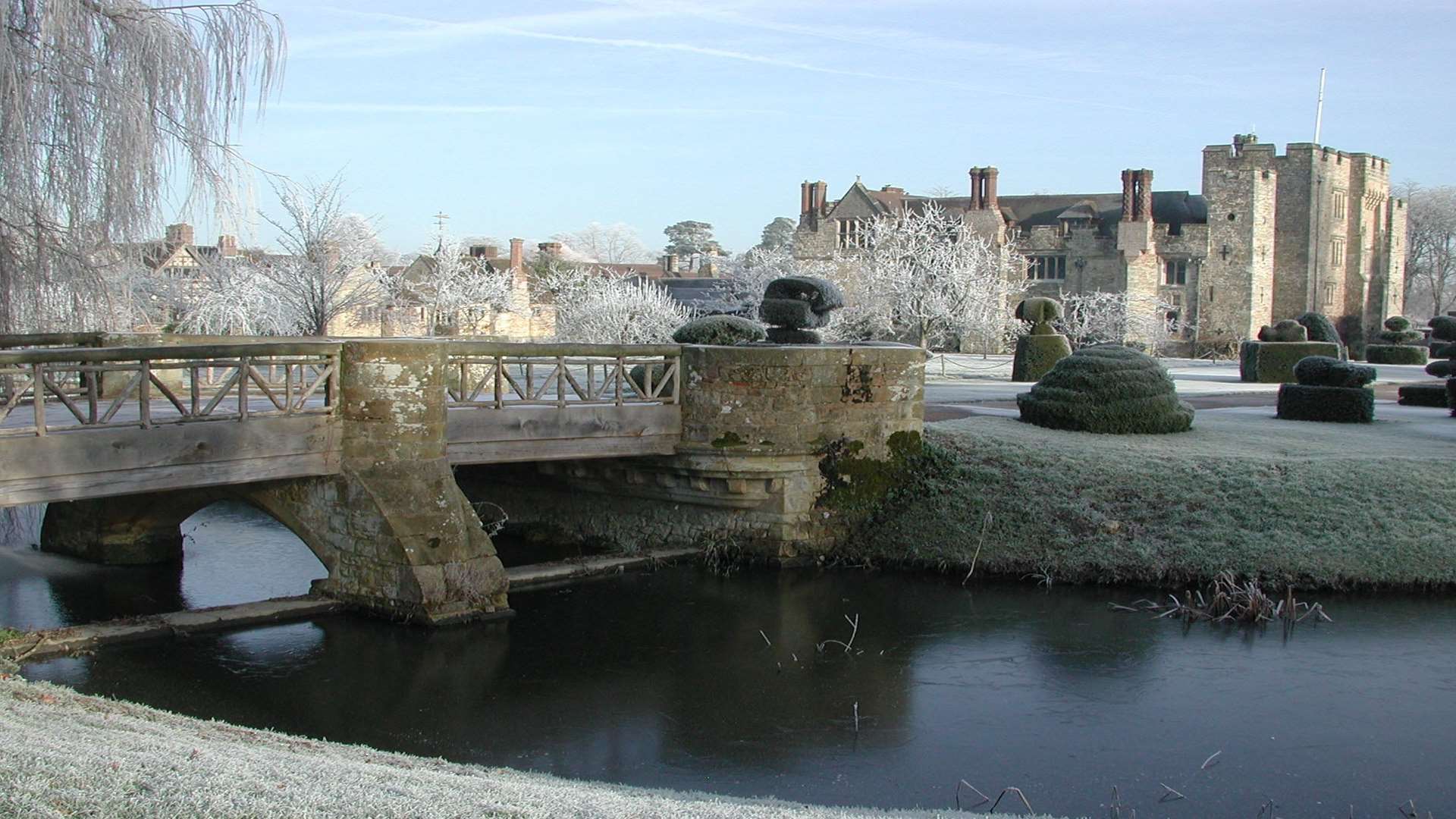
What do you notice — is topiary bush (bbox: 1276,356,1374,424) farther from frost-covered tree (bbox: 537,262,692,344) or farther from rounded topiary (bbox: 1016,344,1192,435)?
frost-covered tree (bbox: 537,262,692,344)

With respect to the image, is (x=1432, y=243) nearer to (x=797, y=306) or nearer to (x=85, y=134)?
(x=797, y=306)

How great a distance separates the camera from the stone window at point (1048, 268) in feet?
201

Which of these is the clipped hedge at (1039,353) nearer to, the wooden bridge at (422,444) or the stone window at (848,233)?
the wooden bridge at (422,444)

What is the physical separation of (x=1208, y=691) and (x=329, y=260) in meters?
25.9

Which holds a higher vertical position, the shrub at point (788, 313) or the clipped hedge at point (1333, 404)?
the shrub at point (788, 313)

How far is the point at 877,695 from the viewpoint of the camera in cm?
1155

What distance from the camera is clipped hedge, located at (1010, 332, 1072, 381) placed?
102 feet

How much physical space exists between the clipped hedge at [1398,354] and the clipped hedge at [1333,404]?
92.9 feet

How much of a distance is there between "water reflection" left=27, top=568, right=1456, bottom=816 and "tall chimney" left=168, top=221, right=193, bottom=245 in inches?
153

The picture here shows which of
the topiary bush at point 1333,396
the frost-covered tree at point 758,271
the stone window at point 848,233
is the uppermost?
the stone window at point 848,233

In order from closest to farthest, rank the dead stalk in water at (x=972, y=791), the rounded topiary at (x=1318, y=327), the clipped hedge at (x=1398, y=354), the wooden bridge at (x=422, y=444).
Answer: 1. the dead stalk in water at (x=972, y=791)
2. the wooden bridge at (x=422, y=444)
3. the rounded topiary at (x=1318, y=327)
4. the clipped hedge at (x=1398, y=354)

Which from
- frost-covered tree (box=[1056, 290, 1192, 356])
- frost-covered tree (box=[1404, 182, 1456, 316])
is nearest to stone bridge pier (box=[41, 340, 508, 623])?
frost-covered tree (box=[1056, 290, 1192, 356])

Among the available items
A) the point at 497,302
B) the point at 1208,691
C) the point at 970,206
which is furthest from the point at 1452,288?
the point at 1208,691

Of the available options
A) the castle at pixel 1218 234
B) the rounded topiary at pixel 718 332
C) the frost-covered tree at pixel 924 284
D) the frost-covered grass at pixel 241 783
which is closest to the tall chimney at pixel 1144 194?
the castle at pixel 1218 234
